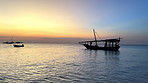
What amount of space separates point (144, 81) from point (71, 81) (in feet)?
21.5

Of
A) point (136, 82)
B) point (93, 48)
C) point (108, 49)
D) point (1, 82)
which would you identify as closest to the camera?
point (1, 82)

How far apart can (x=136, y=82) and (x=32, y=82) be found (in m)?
8.90

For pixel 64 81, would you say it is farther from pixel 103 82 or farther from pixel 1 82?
pixel 1 82

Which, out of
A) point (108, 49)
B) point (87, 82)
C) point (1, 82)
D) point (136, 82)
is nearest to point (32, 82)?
point (1, 82)

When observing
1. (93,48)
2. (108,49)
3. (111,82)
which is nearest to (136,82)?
(111,82)

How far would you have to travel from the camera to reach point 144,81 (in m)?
12.0

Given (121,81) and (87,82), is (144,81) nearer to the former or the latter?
(121,81)

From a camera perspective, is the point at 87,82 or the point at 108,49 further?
the point at 108,49

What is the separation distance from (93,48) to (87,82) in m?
55.4

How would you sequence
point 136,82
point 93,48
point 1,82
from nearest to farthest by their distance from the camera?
point 1,82 → point 136,82 → point 93,48

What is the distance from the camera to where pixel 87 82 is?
36.9 ft

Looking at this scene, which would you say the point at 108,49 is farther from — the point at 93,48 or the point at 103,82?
the point at 103,82

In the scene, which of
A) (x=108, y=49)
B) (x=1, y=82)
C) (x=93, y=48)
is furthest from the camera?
(x=93, y=48)

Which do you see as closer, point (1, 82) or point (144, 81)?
point (1, 82)
